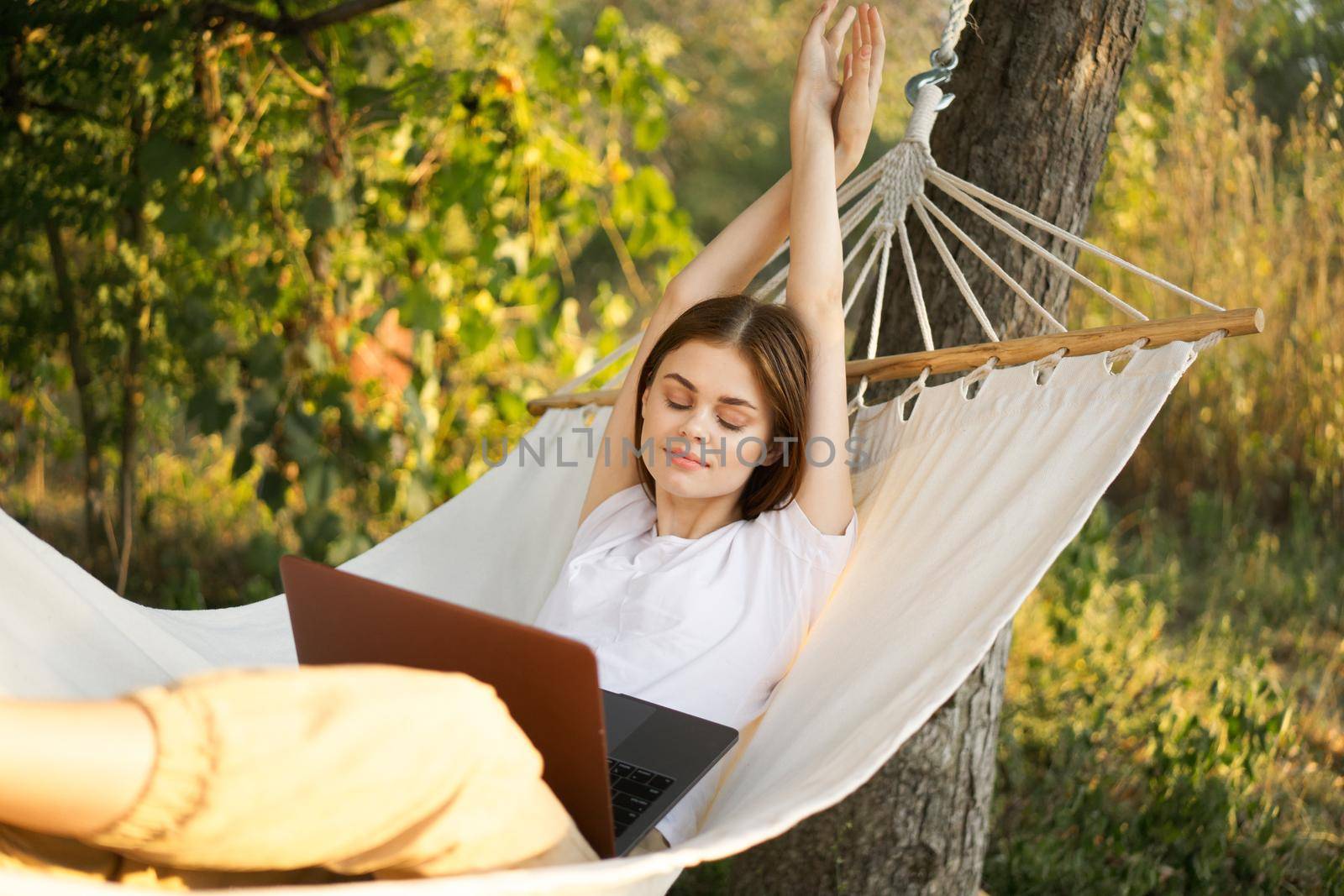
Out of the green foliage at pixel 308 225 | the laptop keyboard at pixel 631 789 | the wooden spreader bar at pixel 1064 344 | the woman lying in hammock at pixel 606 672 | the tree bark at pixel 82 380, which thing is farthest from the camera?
the tree bark at pixel 82 380

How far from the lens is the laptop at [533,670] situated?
967mm

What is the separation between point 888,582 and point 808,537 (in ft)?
0.48

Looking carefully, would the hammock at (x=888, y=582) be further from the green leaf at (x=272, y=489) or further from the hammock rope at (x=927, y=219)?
the green leaf at (x=272, y=489)

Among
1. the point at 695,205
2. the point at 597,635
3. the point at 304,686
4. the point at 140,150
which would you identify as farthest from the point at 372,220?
the point at 695,205

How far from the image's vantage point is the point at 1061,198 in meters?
1.71

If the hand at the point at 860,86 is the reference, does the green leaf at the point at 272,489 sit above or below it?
below

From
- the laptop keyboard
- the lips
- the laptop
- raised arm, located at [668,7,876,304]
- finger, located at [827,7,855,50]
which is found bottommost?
the laptop keyboard

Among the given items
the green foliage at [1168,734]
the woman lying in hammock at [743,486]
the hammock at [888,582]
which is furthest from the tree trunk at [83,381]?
the green foliage at [1168,734]

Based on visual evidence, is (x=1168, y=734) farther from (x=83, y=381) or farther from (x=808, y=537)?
(x=83, y=381)

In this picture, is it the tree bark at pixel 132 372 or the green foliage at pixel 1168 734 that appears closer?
the green foliage at pixel 1168 734

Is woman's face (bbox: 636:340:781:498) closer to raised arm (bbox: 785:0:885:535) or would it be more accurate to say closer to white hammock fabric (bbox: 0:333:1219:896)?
raised arm (bbox: 785:0:885:535)

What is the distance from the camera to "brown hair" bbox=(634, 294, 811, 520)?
1.47 meters

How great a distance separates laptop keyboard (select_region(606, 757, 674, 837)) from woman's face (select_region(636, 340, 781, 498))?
39cm

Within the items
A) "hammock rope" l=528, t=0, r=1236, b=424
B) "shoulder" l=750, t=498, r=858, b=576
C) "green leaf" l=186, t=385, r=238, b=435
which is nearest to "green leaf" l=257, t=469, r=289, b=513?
"green leaf" l=186, t=385, r=238, b=435
